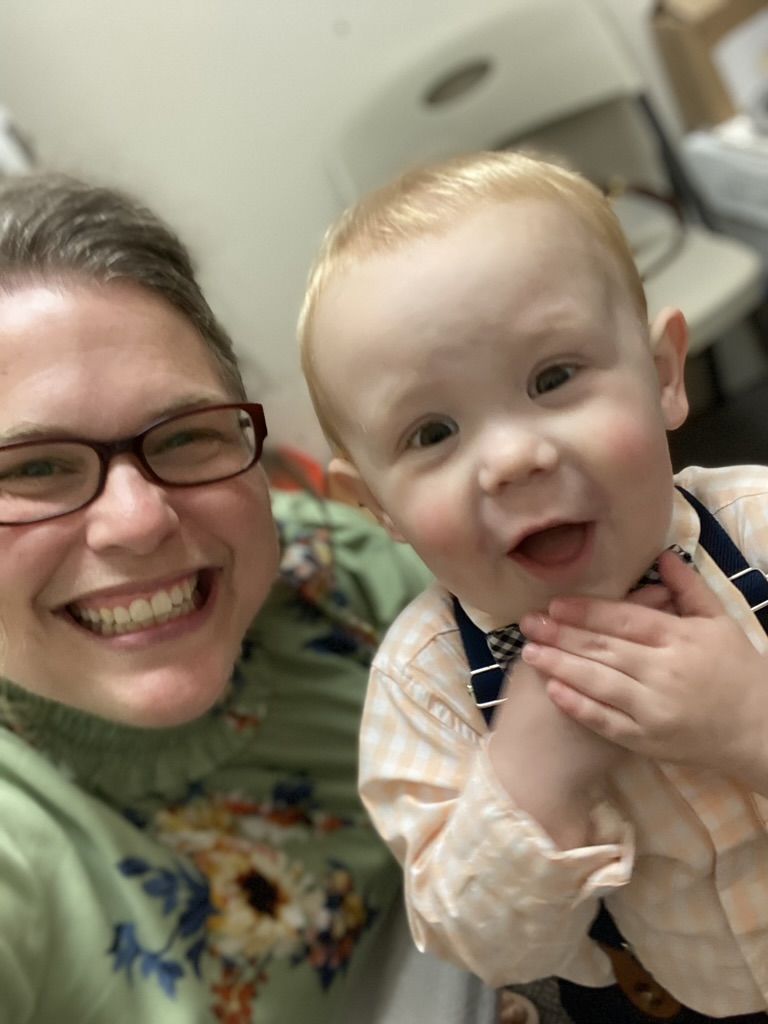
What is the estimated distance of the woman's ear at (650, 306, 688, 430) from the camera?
24.2 inches

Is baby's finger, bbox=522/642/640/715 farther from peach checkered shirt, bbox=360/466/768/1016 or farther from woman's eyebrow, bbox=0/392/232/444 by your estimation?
woman's eyebrow, bbox=0/392/232/444

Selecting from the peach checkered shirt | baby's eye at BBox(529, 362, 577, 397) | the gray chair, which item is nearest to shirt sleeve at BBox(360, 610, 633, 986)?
the peach checkered shirt

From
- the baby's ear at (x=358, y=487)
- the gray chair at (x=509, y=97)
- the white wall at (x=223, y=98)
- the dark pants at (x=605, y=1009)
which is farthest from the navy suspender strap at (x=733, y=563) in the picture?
the gray chair at (x=509, y=97)

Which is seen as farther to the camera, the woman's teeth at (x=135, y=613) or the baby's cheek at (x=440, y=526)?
the woman's teeth at (x=135, y=613)

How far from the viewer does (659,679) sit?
55 cm

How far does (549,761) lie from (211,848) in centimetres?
39

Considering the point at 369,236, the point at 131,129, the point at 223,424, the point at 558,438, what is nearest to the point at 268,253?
the point at 131,129

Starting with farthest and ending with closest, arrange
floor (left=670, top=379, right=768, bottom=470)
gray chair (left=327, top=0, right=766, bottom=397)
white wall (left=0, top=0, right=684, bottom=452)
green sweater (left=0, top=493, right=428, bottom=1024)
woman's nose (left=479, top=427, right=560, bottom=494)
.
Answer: gray chair (left=327, top=0, right=766, bottom=397), white wall (left=0, top=0, right=684, bottom=452), floor (left=670, top=379, right=768, bottom=470), green sweater (left=0, top=493, right=428, bottom=1024), woman's nose (left=479, top=427, right=560, bottom=494)

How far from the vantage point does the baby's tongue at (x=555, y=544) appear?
55 centimetres

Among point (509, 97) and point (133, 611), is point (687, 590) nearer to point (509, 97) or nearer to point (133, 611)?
point (133, 611)

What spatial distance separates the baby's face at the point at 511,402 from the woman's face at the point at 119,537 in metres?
0.18

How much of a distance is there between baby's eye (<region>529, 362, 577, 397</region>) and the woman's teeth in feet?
1.09

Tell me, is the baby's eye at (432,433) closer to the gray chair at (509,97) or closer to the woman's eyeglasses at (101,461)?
the woman's eyeglasses at (101,461)

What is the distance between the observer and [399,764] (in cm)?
64
